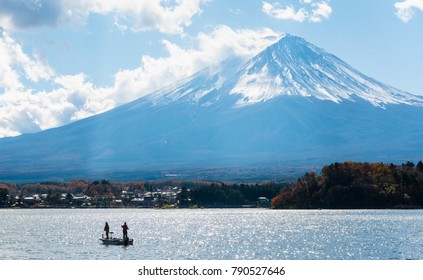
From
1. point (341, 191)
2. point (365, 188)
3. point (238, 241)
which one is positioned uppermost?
point (365, 188)

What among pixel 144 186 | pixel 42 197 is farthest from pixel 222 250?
pixel 144 186

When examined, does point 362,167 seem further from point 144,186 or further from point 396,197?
point 144,186

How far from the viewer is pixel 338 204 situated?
96000 millimetres

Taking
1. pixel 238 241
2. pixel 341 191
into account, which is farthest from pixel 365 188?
pixel 238 241

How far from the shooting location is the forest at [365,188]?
9512cm

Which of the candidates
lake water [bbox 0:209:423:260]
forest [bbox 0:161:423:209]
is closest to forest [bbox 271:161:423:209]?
forest [bbox 0:161:423:209]

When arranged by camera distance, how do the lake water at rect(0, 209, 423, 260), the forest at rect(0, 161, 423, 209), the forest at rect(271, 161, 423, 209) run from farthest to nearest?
1. the forest at rect(0, 161, 423, 209)
2. the forest at rect(271, 161, 423, 209)
3. the lake water at rect(0, 209, 423, 260)

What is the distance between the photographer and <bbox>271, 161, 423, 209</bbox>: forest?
9512cm

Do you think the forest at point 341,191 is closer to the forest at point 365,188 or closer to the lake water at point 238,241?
the forest at point 365,188

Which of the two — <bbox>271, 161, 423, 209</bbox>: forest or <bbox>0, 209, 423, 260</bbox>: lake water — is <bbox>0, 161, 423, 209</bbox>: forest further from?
<bbox>0, 209, 423, 260</bbox>: lake water

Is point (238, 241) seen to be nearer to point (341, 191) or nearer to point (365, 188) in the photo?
point (341, 191)

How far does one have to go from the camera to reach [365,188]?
94625mm

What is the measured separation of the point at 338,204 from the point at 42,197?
72.9m

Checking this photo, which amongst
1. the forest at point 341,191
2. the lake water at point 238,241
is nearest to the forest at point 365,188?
the forest at point 341,191
